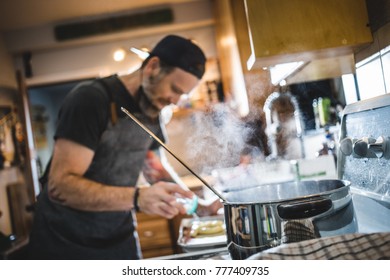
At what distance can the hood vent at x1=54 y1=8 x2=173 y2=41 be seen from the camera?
2.16 metres

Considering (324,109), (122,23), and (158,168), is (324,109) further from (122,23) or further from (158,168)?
(122,23)

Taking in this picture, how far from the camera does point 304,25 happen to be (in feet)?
2.44

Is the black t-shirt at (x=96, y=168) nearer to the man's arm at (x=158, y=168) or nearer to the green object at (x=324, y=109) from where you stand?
the man's arm at (x=158, y=168)

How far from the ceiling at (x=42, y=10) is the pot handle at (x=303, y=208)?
4.86 feet

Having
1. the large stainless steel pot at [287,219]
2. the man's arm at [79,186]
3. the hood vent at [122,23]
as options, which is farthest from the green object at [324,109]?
the hood vent at [122,23]

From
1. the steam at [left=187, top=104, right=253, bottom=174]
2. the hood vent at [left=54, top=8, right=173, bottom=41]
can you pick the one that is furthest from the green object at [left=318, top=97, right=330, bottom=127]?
the hood vent at [left=54, top=8, right=173, bottom=41]

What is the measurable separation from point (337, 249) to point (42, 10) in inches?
67.5

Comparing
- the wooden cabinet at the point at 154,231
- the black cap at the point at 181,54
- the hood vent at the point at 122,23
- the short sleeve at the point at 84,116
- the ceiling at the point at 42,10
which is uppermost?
the hood vent at the point at 122,23

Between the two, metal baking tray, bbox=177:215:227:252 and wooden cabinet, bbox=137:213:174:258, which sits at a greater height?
metal baking tray, bbox=177:215:227:252

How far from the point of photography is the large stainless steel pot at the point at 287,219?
1.77 feet

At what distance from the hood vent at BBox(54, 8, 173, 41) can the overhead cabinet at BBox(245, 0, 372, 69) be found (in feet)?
5.26

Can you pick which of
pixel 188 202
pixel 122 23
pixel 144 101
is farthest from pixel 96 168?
pixel 122 23

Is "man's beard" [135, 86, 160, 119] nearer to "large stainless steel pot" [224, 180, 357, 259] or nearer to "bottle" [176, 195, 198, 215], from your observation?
"bottle" [176, 195, 198, 215]
